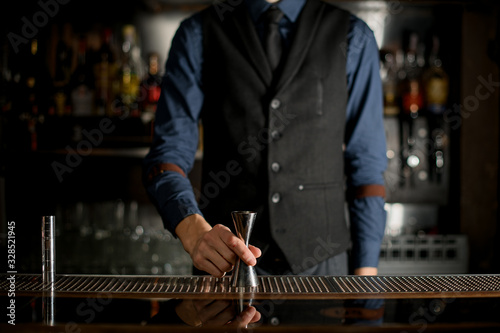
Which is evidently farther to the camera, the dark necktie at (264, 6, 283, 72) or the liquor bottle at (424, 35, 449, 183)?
the liquor bottle at (424, 35, 449, 183)

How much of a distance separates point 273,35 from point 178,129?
373 mm

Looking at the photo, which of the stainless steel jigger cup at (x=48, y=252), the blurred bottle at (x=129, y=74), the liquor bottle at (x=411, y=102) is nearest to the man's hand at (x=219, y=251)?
the stainless steel jigger cup at (x=48, y=252)

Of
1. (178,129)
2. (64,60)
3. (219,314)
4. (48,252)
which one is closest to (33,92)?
(64,60)

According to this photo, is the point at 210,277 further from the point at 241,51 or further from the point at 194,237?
the point at 241,51

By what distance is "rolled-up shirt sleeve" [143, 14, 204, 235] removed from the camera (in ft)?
3.76

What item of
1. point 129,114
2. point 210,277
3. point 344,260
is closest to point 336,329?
point 210,277

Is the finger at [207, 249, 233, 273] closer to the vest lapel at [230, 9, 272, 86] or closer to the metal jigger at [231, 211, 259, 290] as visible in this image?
the metal jigger at [231, 211, 259, 290]

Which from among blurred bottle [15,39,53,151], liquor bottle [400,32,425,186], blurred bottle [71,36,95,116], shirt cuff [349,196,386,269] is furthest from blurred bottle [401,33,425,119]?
blurred bottle [15,39,53,151]

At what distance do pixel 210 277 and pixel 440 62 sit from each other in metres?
2.27

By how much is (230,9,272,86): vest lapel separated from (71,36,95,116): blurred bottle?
1512mm

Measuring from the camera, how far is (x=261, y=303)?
80 centimetres

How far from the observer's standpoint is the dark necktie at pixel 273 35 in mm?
1379

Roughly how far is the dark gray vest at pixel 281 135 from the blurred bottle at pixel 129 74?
142cm

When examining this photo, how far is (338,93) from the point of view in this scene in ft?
4.54
